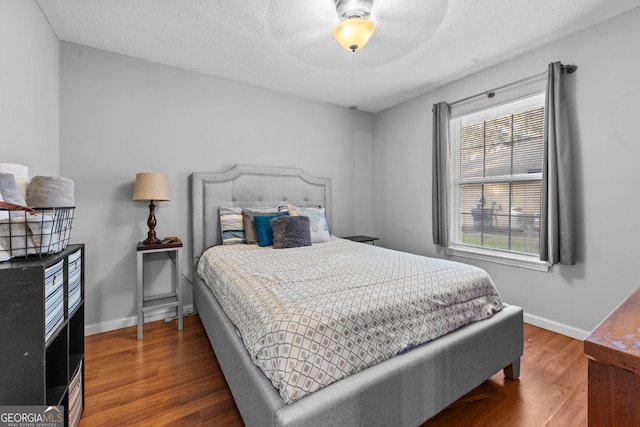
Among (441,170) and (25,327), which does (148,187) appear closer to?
(25,327)

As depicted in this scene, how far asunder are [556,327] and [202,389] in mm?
2861

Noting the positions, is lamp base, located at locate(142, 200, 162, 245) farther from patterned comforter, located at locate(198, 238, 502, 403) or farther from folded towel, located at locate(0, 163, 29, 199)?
folded towel, located at locate(0, 163, 29, 199)

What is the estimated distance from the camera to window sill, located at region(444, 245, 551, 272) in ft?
8.36

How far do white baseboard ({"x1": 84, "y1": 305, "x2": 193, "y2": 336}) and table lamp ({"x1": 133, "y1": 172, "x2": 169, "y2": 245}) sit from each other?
756 mm

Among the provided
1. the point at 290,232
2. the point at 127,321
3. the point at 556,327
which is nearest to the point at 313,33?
the point at 290,232

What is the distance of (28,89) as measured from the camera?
1799mm

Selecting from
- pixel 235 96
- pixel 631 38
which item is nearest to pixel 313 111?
pixel 235 96

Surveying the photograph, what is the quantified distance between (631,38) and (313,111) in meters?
2.87

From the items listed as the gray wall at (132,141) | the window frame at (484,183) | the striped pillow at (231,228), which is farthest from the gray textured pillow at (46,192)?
the window frame at (484,183)

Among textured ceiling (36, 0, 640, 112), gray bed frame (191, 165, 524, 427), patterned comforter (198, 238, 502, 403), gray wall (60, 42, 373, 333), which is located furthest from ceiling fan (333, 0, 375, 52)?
gray bed frame (191, 165, 524, 427)

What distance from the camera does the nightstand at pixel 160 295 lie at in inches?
94.0

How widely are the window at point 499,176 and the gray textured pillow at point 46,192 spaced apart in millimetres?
3385

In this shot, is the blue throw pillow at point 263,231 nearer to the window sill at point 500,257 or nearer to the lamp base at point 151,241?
the lamp base at point 151,241

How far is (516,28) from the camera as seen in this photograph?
2207 mm
